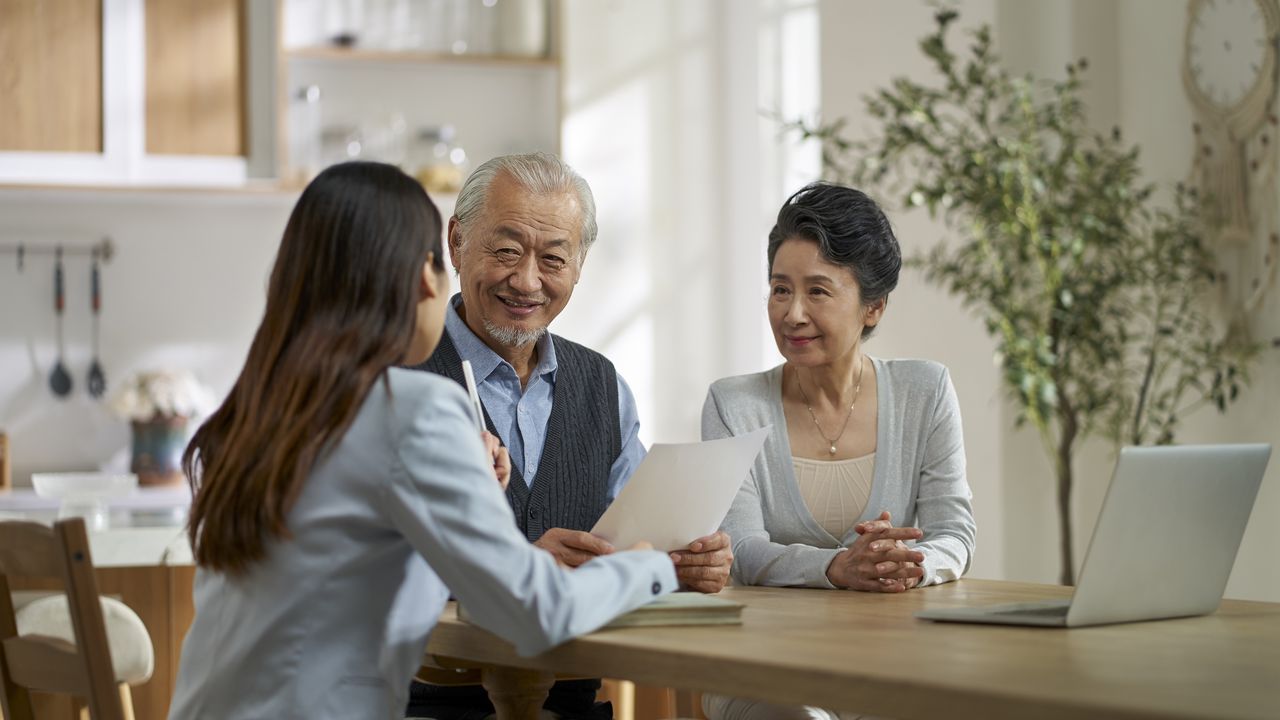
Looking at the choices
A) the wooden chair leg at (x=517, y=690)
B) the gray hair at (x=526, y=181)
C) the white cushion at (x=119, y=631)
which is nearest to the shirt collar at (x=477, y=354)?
the gray hair at (x=526, y=181)

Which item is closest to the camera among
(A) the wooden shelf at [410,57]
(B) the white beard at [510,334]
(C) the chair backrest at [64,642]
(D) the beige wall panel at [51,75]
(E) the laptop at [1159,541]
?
(E) the laptop at [1159,541]

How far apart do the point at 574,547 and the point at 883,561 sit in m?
0.43

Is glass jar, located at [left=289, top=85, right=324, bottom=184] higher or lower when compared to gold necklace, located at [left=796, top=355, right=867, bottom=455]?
higher

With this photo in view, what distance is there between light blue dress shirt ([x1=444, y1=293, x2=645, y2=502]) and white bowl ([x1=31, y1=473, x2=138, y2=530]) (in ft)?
5.53

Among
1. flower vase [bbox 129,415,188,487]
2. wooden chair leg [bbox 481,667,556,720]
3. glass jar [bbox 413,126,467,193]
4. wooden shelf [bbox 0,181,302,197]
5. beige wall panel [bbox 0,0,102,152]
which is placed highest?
beige wall panel [bbox 0,0,102,152]

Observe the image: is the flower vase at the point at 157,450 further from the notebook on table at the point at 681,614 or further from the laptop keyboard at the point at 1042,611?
the laptop keyboard at the point at 1042,611

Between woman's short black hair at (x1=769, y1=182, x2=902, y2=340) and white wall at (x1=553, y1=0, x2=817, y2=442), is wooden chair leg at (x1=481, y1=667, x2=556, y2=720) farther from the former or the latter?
white wall at (x1=553, y1=0, x2=817, y2=442)

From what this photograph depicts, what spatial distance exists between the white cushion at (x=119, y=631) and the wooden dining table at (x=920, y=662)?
1.37m

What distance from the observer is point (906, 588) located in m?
1.86

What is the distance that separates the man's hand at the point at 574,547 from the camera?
1.73 meters

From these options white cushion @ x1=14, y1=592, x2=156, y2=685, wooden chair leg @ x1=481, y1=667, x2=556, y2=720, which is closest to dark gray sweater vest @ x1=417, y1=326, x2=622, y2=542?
wooden chair leg @ x1=481, y1=667, x2=556, y2=720

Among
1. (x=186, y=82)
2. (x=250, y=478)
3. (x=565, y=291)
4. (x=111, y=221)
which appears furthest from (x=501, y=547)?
(x=111, y=221)

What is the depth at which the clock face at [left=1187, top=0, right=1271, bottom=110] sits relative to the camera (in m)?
3.38

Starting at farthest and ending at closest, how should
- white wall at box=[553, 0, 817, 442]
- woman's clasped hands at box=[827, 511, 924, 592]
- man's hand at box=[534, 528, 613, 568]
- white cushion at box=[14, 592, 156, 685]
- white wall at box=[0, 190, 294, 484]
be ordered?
white wall at box=[553, 0, 817, 442] → white wall at box=[0, 190, 294, 484] → white cushion at box=[14, 592, 156, 685] → woman's clasped hands at box=[827, 511, 924, 592] → man's hand at box=[534, 528, 613, 568]
